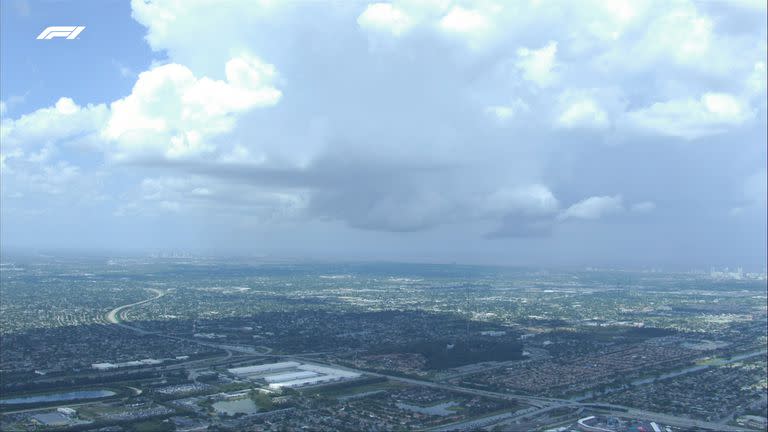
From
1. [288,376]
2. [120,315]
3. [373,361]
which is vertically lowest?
[288,376]

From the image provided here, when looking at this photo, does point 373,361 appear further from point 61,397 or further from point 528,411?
point 61,397

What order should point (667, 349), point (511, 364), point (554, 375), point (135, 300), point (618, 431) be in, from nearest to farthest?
point (618, 431) < point (554, 375) < point (511, 364) < point (667, 349) < point (135, 300)

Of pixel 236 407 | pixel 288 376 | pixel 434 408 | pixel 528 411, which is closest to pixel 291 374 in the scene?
pixel 288 376

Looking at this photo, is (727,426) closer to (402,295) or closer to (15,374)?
(15,374)

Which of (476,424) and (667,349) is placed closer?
(476,424)

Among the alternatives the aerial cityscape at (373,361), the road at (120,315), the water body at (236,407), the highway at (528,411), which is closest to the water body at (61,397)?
the aerial cityscape at (373,361)

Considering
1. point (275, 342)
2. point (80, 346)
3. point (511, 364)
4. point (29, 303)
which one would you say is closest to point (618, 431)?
point (511, 364)

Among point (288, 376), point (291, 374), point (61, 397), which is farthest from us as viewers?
point (291, 374)
